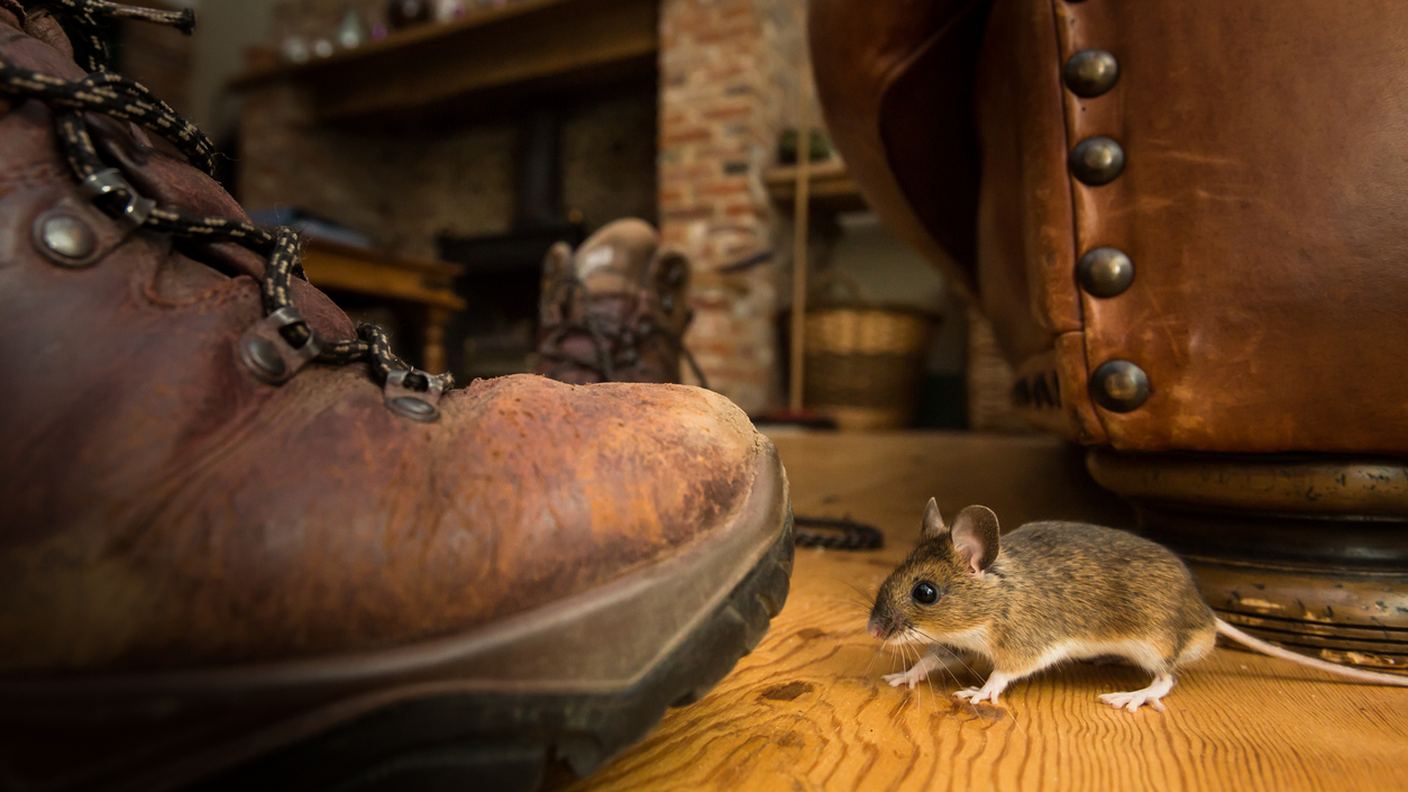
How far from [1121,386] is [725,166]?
12.2 ft

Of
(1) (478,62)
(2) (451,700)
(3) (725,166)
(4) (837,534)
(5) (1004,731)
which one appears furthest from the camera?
(1) (478,62)

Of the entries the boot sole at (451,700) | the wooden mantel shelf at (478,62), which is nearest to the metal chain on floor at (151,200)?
the boot sole at (451,700)

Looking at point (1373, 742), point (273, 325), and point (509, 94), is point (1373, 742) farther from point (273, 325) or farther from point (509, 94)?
point (509, 94)

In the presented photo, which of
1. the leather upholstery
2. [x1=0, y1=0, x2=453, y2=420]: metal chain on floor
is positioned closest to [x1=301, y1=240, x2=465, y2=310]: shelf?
[x1=0, y1=0, x2=453, y2=420]: metal chain on floor

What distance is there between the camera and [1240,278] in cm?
61

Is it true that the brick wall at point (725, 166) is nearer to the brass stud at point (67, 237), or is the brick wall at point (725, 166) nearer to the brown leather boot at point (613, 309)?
the brown leather boot at point (613, 309)

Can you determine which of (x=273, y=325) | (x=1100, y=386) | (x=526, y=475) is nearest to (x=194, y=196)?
(x=273, y=325)

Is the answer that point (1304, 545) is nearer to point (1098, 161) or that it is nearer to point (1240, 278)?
point (1240, 278)

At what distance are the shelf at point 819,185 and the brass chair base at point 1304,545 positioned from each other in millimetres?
3482

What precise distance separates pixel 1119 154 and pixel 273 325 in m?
0.66

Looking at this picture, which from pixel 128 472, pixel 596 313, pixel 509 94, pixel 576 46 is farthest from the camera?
pixel 509 94

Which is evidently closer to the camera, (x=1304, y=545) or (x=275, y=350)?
(x=275, y=350)

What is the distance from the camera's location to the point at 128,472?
340 mm

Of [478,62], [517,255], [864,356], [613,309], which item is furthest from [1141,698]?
[478,62]
